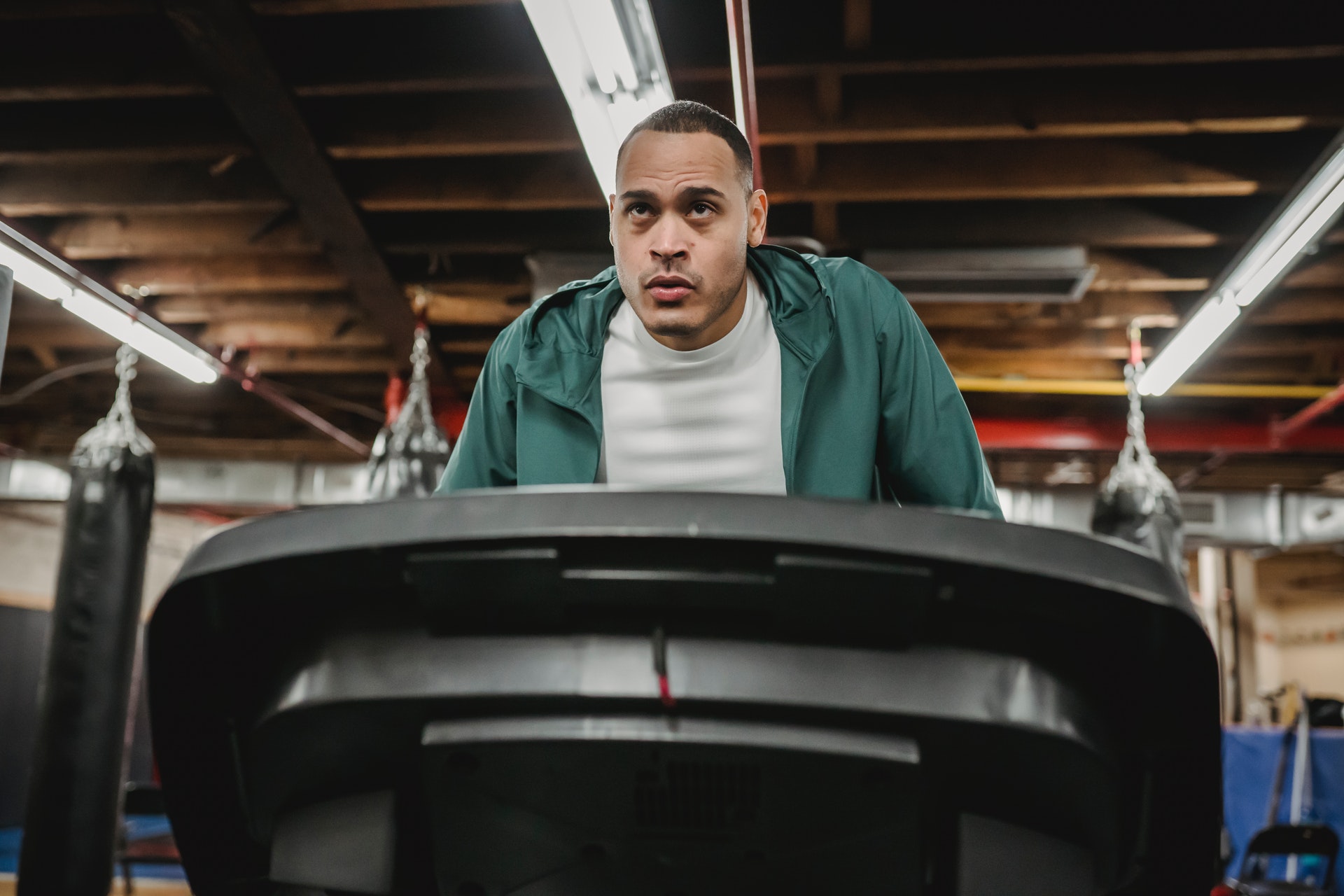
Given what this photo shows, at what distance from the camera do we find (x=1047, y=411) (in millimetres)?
6031

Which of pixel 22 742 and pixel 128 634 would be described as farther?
pixel 22 742

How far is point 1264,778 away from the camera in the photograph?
4844mm

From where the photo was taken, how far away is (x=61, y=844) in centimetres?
323

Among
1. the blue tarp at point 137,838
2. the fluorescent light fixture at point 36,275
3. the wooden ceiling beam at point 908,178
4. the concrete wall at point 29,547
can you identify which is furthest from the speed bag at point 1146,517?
the concrete wall at point 29,547

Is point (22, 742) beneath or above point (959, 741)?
beneath

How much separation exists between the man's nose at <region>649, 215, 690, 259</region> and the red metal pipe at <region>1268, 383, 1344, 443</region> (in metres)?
4.81

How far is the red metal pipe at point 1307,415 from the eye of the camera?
191 inches

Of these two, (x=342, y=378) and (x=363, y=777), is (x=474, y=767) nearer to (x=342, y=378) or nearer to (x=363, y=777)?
(x=363, y=777)

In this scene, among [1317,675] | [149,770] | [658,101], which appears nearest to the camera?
[658,101]

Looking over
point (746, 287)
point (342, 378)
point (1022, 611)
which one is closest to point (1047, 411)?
point (342, 378)

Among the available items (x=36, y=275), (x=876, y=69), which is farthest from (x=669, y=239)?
(x=36, y=275)

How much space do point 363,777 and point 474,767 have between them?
9 centimetres

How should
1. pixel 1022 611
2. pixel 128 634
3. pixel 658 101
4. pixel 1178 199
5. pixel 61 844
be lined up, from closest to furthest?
pixel 1022 611, pixel 658 101, pixel 61 844, pixel 128 634, pixel 1178 199

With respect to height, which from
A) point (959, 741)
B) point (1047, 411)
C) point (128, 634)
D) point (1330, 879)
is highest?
point (1047, 411)
